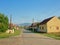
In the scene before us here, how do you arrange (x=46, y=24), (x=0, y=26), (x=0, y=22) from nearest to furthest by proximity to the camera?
(x=0, y=26) → (x=0, y=22) → (x=46, y=24)

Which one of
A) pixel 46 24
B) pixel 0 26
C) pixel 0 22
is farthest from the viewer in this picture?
pixel 46 24

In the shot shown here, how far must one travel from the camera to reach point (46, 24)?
201 ft

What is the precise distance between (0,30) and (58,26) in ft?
74.0

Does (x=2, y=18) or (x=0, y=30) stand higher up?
(x=2, y=18)

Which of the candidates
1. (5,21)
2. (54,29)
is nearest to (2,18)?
(5,21)

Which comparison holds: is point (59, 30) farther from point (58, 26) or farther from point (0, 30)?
point (0, 30)

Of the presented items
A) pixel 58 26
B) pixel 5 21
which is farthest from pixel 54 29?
pixel 5 21

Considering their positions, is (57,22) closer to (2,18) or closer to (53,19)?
(53,19)

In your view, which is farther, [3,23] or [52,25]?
[52,25]

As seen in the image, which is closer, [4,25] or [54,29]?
[4,25]

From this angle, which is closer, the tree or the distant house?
the tree

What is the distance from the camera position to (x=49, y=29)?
6191 centimetres

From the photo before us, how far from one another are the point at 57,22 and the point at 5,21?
1972cm

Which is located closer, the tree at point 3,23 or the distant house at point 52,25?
the tree at point 3,23
